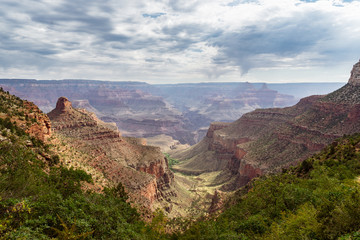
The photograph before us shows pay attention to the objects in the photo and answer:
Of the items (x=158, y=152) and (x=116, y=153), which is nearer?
(x=116, y=153)

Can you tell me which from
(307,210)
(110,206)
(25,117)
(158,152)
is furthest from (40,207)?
(158,152)

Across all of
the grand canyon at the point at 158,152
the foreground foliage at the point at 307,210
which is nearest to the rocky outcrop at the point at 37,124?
the grand canyon at the point at 158,152

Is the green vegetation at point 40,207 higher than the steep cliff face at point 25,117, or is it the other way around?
the steep cliff face at point 25,117

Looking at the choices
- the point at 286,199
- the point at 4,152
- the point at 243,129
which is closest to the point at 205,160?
the point at 243,129

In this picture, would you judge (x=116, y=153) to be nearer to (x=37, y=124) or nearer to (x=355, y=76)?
(x=37, y=124)

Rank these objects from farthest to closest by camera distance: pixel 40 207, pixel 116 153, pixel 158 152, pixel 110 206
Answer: pixel 158 152 → pixel 116 153 → pixel 110 206 → pixel 40 207

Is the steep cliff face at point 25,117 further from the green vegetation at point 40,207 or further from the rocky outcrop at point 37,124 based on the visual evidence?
the green vegetation at point 40,207

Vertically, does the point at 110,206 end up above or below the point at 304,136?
below

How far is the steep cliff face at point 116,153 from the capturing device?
48.2 metres

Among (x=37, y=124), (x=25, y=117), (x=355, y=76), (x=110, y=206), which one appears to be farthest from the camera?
(x=355, y=76)

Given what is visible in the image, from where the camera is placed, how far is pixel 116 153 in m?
63.0

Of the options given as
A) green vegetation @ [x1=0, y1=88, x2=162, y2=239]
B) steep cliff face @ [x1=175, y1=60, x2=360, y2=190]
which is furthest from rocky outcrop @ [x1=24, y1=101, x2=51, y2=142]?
steep cliff face @ [x1=175, y1=60, x2=360, y2=190]

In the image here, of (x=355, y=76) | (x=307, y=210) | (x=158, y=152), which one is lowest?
(x=158, y=152)

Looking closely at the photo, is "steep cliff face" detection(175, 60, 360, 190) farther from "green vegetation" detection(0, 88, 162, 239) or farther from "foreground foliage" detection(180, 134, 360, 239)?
"green vegetation" detection(0, 88, 162, 239)
